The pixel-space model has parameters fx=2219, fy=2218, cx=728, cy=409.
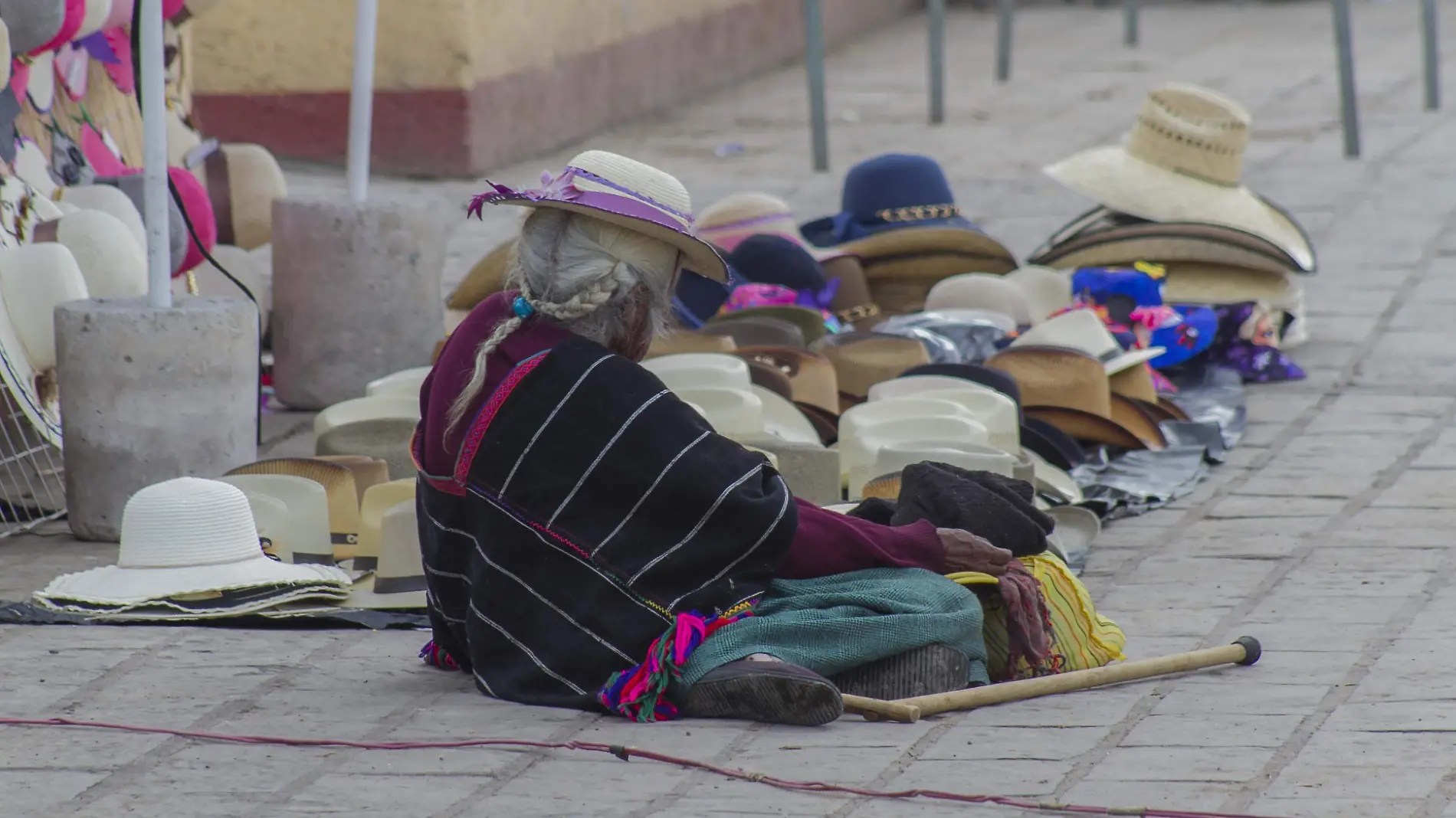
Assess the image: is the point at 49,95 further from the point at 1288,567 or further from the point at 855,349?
the point at 1288,567

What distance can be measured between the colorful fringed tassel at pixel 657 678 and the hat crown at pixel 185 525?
42.1 inches

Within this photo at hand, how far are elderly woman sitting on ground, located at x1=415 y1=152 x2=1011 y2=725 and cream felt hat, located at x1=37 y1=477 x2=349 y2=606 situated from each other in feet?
2.46

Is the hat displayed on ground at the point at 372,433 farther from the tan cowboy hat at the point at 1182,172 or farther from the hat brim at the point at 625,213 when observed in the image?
the tan cowboy hat at the point at 1182,172

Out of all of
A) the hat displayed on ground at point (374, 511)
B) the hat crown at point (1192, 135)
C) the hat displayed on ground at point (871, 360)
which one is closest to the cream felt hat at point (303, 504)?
the hat displayed on ground at point (374, 511)

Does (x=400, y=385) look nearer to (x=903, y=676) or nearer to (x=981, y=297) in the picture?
(x=981, y=297)

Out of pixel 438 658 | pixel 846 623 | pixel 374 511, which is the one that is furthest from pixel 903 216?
pixel 846 623

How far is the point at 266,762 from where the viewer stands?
3.41 m

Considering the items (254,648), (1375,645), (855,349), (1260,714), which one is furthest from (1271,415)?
(254,648)

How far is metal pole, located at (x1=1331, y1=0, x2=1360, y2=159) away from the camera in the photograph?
35.4 ft

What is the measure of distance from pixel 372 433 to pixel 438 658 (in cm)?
134

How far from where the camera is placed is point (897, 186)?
24.4ft

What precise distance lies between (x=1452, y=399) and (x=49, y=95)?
4.21 metres

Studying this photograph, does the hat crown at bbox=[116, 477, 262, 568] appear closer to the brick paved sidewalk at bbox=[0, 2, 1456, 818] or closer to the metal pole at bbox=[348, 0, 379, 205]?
the brick paved sidewalk at bbox=[0, 2, 1456, 818]

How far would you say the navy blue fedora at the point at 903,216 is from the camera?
23.9ft
